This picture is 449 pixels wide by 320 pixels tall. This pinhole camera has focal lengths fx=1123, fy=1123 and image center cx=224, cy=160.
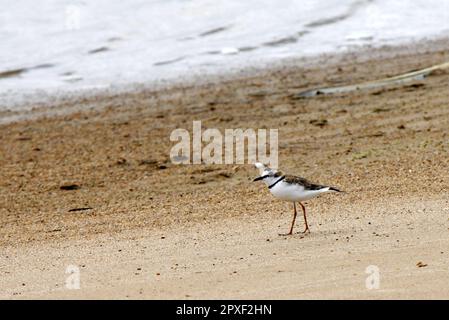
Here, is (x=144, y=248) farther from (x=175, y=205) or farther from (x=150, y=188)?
(x=150, y=188)

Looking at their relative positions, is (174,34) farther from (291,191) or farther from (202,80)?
(291,191)

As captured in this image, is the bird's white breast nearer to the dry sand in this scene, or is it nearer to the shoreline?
the dry sand

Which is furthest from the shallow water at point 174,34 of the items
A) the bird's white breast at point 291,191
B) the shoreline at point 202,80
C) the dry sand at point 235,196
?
the bird's white breast at point 291,191

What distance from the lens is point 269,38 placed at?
803 inches

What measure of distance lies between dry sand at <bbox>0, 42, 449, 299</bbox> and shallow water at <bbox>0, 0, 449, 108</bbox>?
4.57ft

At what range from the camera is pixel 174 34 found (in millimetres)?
21172

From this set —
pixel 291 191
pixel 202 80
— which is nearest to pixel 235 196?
pixel 291 191

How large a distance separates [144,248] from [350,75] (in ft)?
27.2

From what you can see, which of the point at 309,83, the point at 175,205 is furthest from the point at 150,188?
the point at 309,83

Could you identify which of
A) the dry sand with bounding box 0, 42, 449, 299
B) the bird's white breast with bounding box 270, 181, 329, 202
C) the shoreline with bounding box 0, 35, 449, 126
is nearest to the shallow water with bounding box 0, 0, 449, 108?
the shoreline with bounding box 0, 35, 449, 126

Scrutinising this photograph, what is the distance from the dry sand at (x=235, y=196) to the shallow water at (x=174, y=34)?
1391 millimetres

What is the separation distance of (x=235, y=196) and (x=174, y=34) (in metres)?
10.3

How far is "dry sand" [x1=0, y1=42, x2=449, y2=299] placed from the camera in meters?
8.09

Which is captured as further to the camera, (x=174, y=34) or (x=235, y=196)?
(x=174, y=34)
